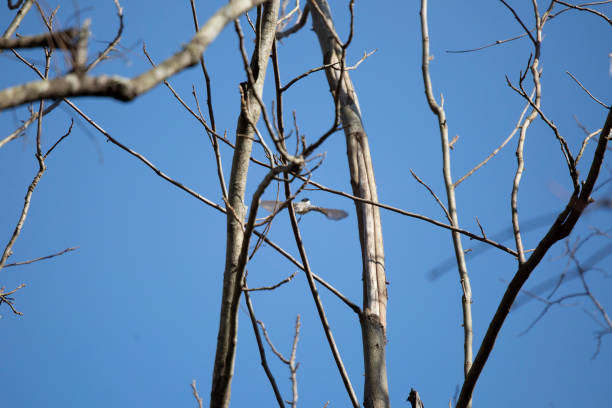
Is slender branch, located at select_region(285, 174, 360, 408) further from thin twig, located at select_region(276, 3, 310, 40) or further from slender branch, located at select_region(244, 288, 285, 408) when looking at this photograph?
thin twig, located at select_region(276, 3, 310, 40)

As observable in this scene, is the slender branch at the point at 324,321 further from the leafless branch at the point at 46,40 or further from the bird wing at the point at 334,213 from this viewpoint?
the leafless branch at the point at 46,40

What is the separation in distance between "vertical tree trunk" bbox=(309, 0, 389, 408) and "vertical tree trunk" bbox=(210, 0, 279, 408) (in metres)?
0.23

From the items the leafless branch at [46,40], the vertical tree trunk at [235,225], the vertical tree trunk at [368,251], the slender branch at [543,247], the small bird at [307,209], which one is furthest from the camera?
the small bird at [307,209]

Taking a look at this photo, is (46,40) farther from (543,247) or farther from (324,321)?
(543,247)

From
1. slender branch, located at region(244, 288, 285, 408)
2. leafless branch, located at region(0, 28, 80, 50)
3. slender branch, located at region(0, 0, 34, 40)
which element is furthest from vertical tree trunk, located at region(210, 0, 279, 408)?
slender branch, located at region(0, 0, 34, 40)

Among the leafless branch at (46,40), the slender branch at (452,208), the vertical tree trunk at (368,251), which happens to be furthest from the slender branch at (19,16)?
the slender branch at (452,208)

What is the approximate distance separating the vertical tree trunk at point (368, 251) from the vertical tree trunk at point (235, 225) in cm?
23

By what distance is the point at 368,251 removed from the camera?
7.57ft

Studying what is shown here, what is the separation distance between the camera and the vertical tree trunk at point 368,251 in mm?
2025

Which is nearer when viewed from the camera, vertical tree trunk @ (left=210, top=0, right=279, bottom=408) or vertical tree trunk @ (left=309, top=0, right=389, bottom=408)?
vertical tree trunk @ (left=210, top=0, right=279, bottom=408)

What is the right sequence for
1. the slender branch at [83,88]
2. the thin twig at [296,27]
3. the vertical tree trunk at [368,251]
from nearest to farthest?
the slender branch at [83,88] < the vertical tree trunk at [368,251] < the thin twig at [296,27]

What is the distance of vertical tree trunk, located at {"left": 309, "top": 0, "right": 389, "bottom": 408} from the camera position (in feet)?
6.64

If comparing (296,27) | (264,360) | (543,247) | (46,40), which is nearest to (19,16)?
(46,40)

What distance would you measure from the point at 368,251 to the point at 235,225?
679 mm
